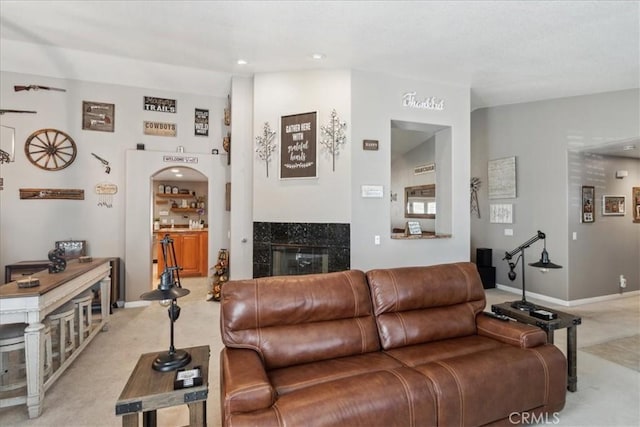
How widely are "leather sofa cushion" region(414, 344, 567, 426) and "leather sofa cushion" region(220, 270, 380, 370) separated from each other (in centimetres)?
49

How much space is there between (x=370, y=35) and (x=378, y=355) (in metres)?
3.08

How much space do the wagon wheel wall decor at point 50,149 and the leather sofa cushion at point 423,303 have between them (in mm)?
4734

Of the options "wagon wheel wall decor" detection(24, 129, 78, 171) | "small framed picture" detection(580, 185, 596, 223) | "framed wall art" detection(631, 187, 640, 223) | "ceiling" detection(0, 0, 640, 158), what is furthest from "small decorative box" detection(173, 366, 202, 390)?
"framed wall art" detection(631, 187, 640, 223)

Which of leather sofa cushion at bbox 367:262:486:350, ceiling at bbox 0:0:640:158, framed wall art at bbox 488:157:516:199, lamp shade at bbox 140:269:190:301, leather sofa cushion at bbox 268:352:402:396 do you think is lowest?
leather sofa cushion at bbox 268:352:402:396

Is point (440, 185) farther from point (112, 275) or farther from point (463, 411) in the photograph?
point (112, 275)

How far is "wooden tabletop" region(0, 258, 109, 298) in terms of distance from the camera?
225cm

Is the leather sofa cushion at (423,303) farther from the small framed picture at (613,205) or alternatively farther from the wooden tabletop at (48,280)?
the small framed picture at (613,205)

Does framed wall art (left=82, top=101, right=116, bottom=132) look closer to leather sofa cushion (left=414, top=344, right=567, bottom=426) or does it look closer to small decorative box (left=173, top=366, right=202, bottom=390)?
small decorative box (left=173, top=366, right=202, bottom=390)

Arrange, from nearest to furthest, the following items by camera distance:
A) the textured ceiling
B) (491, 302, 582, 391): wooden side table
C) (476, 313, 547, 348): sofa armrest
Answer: (476, 313, 547, 348): sofa armrest → (491, 302, 582, 391): wooden side table → the textured ceiling

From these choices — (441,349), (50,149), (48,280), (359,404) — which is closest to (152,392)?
(359,404)

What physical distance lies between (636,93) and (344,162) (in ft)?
13.6

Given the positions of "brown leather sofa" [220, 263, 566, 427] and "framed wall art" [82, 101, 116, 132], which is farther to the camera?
"framed wall art" [82, 101, 116, 132]

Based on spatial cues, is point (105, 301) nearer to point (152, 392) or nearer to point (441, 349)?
point (152, 392)

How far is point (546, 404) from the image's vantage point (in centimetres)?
203
